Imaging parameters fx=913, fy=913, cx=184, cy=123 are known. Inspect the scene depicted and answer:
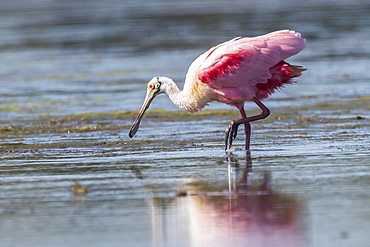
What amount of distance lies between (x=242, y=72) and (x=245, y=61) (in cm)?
13

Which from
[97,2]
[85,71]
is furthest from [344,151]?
[97,2]

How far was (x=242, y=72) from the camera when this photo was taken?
392 inches

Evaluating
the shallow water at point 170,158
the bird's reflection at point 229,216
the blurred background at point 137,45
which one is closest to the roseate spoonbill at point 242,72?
the shallow water at point 170,158

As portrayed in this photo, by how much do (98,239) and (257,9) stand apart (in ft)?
102

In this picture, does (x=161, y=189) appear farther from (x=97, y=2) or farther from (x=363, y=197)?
(x=97, y=2)

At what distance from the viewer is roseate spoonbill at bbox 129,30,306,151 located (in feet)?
32.6

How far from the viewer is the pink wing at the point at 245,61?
32.6 feet

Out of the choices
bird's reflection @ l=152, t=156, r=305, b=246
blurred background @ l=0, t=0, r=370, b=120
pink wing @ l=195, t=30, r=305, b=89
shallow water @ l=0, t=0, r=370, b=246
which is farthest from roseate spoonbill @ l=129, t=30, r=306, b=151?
blurred background @ l=0, t=0, r=370, b=120

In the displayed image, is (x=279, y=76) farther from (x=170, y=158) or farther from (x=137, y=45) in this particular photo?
(x=137, y=45)

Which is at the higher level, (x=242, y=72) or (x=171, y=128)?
(x=242, y=72)

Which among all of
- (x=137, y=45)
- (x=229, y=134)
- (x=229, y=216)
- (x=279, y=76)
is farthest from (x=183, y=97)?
(x=137, y=45)

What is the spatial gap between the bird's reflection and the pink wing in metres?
2.36

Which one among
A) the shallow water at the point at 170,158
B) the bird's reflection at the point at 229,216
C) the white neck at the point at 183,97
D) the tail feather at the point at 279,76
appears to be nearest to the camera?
the bird's reflection at the point at 229,216

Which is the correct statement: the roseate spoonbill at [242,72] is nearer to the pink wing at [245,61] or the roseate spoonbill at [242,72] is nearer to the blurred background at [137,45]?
the pink wing at [245,61]
